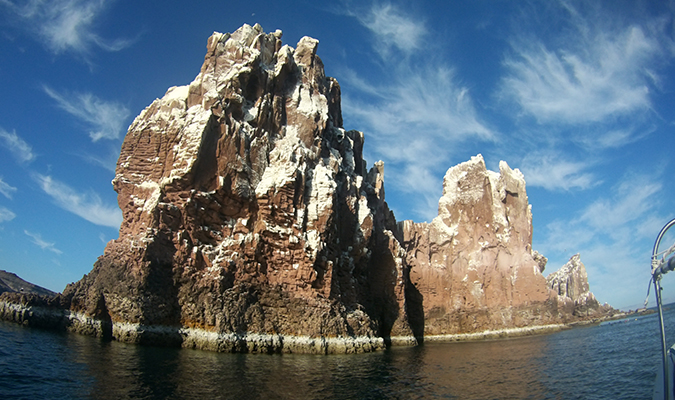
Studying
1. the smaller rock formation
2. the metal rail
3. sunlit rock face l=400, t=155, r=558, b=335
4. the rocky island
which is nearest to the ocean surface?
the rocky island

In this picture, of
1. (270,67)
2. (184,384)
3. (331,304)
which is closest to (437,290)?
(331,304)

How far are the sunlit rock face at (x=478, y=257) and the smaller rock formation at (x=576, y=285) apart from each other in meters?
26.6

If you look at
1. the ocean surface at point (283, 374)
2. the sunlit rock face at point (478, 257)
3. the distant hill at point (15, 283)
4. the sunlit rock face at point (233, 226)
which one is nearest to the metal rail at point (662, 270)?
the ocean surface at point (283, 374)

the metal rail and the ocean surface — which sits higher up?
the metal rail

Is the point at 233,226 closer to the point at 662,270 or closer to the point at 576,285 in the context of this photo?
the point at 662,270

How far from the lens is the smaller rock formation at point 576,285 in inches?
3255

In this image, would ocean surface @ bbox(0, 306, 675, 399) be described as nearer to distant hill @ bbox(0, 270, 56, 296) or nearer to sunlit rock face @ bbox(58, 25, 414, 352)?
sunlit rock face @ bbox(58, 25, 414, 352)

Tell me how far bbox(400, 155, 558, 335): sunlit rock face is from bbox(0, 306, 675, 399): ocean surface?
2931 centimetres

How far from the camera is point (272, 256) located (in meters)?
33.6

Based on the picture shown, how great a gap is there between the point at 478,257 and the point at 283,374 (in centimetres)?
4768

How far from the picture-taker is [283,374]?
70.0 feet

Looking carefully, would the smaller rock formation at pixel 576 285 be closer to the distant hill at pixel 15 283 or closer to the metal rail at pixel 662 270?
the metal rail at pixel 662 270

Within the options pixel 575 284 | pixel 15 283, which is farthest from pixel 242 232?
pixel 575 284

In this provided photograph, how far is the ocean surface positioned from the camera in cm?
1591
